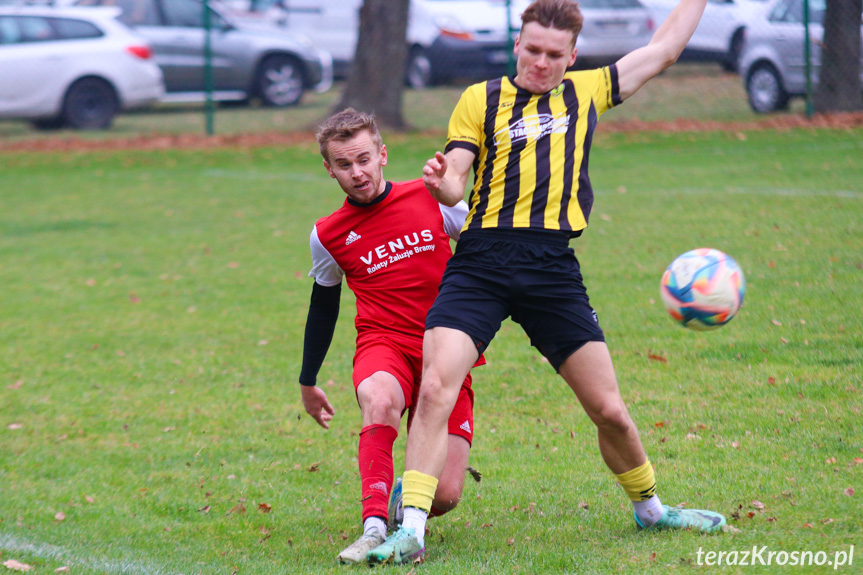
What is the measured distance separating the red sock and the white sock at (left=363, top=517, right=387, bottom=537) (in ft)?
0.08

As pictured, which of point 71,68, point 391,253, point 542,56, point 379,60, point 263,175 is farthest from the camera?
point 71,68

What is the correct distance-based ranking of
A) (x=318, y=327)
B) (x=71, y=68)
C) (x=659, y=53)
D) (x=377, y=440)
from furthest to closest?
(x=71, y=68) < (x=318, y=327) < (x=659, y=53) < (x=377, y=440)

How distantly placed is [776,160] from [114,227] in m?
8.68

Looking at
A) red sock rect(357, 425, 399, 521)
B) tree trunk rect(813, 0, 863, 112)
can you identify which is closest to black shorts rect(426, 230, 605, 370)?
red sock rect(357, 425, 399, 521)

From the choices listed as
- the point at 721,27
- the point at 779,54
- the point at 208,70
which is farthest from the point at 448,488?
the point at 721,27

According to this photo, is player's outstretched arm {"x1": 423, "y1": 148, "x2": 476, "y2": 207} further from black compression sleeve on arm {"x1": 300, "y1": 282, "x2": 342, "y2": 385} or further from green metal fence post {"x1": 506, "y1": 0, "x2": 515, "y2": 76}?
green metal fence post {"x1": 506, "y1": 0, "x2": 515, "y2": 76}

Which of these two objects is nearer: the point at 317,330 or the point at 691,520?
the point at 691,520

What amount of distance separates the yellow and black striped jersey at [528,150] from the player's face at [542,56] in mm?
46

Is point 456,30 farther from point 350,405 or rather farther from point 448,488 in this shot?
point 448,488

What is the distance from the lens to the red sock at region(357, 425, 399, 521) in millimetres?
3941

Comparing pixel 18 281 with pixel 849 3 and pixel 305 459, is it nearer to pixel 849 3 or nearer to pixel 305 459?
pixel 305 459

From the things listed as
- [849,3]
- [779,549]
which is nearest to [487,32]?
[849,3]

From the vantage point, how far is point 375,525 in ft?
12.7

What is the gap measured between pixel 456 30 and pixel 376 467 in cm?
1700
